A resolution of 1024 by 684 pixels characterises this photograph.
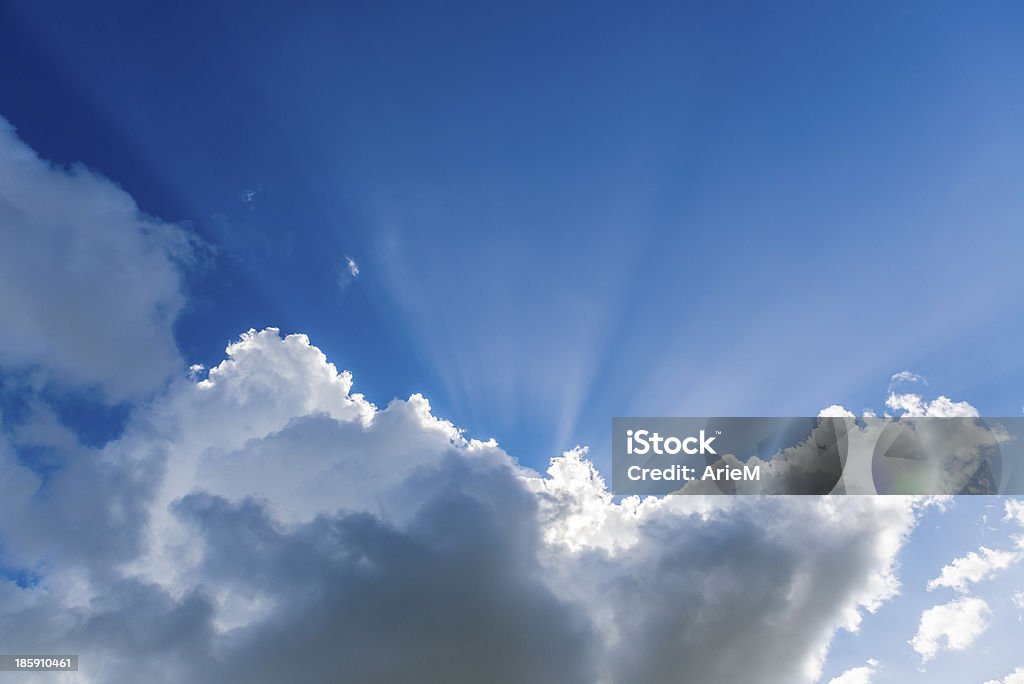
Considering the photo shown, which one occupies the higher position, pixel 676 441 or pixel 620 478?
pixel 676 441

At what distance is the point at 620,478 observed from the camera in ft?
187

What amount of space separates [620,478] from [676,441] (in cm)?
985

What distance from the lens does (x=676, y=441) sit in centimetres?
5894
